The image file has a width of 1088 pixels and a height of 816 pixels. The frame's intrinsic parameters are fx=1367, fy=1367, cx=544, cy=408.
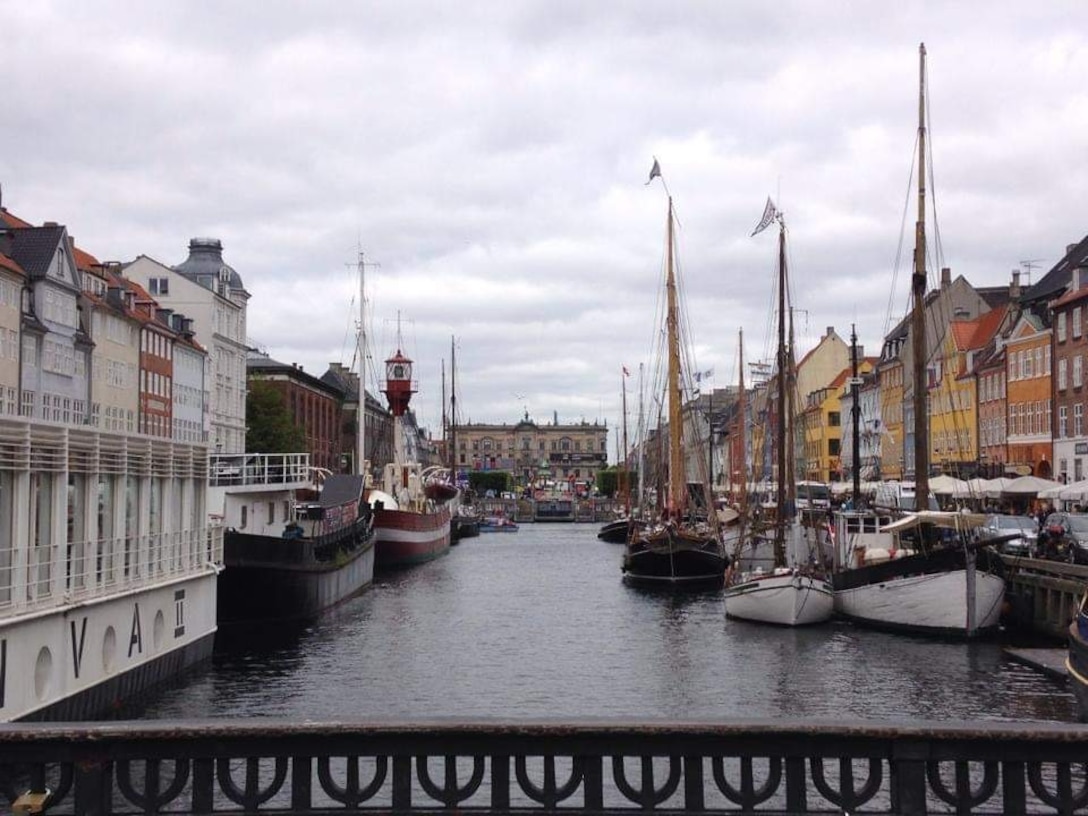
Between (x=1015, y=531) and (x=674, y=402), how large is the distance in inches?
700

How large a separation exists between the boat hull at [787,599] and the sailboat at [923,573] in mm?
910

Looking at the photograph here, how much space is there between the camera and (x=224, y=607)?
39688 mm

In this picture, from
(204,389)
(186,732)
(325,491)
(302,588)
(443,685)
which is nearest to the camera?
(186,732)

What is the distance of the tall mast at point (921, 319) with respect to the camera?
137 feet

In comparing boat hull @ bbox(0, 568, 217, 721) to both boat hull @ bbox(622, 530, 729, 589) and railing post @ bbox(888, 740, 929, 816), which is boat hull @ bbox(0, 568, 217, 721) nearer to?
railing post @ bbox(888, 740, 929, 816)

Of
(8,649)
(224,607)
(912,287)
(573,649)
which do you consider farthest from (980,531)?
(8,649)

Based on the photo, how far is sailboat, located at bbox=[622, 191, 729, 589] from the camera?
59375 mm

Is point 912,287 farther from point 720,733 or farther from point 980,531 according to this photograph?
point 720,733

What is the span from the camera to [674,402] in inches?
2509

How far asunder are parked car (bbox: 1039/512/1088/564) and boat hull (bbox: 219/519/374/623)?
23255 millimetres

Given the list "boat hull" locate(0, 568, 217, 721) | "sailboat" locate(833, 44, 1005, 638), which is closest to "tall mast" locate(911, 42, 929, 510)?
"sailboat" locate(833, 44, 1005, 638)

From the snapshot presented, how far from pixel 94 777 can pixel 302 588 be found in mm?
34606

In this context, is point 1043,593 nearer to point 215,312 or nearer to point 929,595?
point 929,595

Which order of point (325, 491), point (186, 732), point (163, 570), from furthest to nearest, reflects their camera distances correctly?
1. point (325, 491)
2. point (163, 570)
3. point (186, 732)
